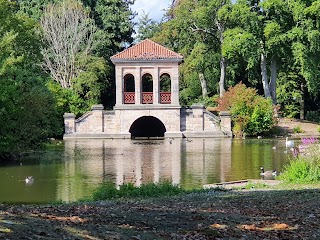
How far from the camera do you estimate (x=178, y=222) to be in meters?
7.51

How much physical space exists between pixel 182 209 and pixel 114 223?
7.37 feet

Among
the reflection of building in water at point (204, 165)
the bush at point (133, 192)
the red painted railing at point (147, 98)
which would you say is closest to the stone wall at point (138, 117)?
the red painted railing at point (147, 98)

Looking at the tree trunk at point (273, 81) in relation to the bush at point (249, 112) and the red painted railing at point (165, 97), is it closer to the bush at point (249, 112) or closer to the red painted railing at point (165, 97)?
the bush at point (249, 112)

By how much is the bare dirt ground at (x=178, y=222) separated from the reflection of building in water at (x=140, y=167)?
6700 millimetres

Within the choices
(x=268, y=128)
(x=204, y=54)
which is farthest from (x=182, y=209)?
(x=204, y=54)

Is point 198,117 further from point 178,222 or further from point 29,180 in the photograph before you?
point 178,222

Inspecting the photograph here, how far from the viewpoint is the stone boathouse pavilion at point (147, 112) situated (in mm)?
43344

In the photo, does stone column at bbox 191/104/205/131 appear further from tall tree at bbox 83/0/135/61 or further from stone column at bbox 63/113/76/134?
tall tree at bbox 83/0/135/61

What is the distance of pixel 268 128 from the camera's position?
42.3 meters

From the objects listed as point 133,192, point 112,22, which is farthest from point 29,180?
point 112,22

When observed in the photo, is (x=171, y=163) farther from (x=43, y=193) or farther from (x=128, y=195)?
(x=128, y=195)

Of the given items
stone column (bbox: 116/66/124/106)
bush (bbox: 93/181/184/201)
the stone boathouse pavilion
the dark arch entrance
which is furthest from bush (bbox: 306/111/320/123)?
bush (bbox: 93/181/184/201)

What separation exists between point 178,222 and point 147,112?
120ft

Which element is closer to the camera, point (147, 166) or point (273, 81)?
point (147, 166)
